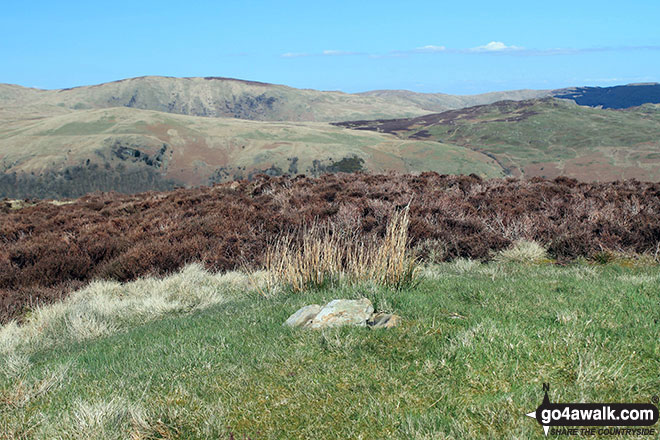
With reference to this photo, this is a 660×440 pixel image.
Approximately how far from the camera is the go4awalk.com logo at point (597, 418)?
257 cm

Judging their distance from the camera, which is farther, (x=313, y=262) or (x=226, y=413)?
(x=313, y=262)

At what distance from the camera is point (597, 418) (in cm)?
265

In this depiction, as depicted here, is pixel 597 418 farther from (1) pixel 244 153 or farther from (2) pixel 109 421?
(1) pixel 244 153

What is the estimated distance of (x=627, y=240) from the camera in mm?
9828

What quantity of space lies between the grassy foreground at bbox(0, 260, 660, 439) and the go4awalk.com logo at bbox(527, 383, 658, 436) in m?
0.07

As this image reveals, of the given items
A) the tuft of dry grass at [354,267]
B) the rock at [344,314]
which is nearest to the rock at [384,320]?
the rock at [344,314]

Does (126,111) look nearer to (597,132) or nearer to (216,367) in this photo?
(597,132)

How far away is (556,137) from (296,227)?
2797 inches

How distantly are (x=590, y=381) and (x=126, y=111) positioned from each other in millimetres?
84199

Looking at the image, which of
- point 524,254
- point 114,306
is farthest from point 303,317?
point 524,254

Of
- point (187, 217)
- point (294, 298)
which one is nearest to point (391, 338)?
point (294, 298)

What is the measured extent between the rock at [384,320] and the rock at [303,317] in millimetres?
649

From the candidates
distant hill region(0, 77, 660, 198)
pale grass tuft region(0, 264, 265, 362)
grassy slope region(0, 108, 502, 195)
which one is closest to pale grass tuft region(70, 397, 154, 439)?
pale grass tuft region(0, 264, 265, 362)

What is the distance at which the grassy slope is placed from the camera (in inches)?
1722
